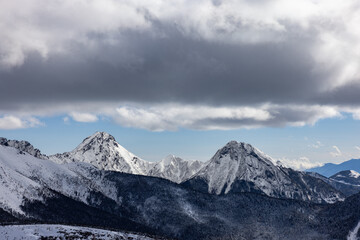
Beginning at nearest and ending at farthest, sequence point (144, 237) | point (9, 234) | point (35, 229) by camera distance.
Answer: point (9, 234)
point (35, 229)
point (144, 237)

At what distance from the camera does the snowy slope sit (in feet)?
529

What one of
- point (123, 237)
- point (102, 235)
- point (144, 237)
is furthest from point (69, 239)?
point (144, 237)

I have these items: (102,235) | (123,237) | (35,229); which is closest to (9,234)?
(35,229)

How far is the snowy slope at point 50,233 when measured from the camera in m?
161

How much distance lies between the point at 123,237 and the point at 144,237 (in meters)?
16.5

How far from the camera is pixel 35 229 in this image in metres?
172

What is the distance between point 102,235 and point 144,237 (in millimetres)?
27954

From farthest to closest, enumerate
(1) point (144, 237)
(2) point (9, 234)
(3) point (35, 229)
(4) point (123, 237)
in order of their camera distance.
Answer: (1) point (144, 237)
(4) point (123, 237)
(3) point (35, 229)
(2) point (9, 234)

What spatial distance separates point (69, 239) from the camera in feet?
531

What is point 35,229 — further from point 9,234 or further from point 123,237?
point 123,237

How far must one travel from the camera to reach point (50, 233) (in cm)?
16912

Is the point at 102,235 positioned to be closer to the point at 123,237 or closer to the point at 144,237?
the point at 123,237

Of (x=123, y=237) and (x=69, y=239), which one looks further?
(x=123, y=237)

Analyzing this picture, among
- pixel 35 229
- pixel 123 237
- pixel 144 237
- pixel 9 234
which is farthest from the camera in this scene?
pixel 144 237
